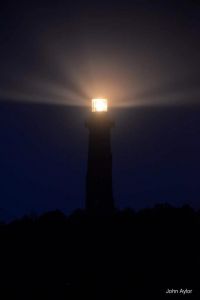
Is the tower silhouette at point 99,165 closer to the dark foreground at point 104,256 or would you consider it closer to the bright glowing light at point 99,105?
the bright glowing light at point 99,105

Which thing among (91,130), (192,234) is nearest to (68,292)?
(192,234)

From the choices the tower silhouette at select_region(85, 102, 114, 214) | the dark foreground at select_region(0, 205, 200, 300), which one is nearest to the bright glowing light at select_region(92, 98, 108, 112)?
the tower silhouette at select_region(85, 102, 114, 214)

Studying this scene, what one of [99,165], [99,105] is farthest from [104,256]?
[99,105]

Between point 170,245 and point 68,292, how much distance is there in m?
3.91

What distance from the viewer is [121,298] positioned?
1268 centimetres

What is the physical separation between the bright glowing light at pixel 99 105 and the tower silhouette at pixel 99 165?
40cm

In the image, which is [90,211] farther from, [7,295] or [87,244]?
[7,295]

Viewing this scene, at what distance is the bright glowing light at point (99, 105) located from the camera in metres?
26.4

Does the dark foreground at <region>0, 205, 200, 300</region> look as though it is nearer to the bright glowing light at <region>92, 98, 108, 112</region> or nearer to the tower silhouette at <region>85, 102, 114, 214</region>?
the tower silhouette at <region>85, 102, 114, 214</region>

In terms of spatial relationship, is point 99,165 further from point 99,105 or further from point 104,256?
point 104,256

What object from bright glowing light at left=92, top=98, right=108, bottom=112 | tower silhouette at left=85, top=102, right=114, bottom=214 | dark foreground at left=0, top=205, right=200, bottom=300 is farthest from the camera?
bright glowing light at left=92, top=98, right=108, bottom=112

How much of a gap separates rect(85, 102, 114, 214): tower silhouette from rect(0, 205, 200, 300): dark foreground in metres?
5.85

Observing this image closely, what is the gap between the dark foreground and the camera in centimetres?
1318

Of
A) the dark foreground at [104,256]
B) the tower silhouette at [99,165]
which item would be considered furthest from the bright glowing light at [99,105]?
the dark foreground at [104,256]
